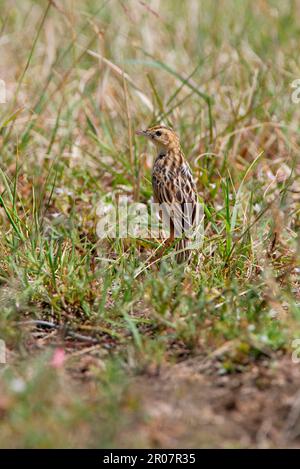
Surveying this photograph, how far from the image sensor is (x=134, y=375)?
4410mm

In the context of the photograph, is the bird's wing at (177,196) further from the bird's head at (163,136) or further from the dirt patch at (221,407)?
the dirt patch at (221,407)

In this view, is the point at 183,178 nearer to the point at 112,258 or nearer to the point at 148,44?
the point at 112,258

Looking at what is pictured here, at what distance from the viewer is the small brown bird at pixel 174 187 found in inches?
237

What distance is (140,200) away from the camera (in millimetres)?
7090

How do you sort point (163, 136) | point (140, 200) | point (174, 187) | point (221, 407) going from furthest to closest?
point (140, 200)
point (163, 136)
point (174, 187)
point (221, 407)

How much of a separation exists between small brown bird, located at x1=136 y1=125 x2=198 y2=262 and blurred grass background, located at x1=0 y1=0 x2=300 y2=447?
0.53 feet

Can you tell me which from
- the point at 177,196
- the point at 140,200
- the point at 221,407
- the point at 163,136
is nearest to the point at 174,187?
the point at 177,196

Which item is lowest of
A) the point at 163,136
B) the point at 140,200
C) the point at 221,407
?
the point at 221,407

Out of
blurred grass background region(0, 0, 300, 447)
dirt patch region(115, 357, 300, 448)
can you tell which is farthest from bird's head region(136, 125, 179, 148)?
dirt patch region(115, 357, 300, 448)

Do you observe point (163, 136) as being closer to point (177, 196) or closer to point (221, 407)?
point (177, 196)

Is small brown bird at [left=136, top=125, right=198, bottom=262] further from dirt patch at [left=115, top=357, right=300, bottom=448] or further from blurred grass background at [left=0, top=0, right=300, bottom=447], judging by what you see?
dirt patch at [left=115, top=357, right=300, bottom=448]

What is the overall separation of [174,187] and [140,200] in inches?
32.3

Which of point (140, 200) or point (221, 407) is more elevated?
point (140, 200)
